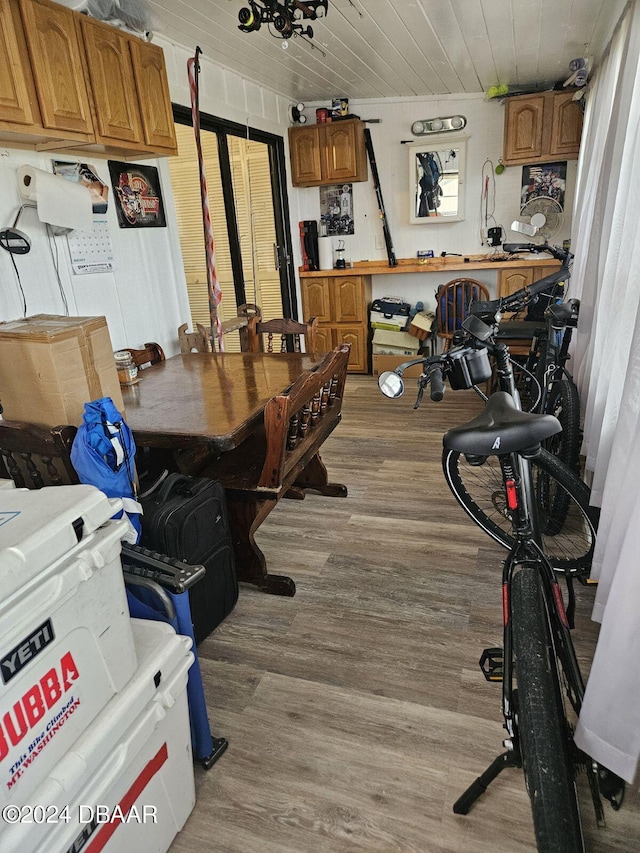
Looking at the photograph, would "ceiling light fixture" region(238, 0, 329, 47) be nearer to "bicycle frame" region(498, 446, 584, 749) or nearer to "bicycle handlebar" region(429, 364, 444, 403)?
"bicycle handlebar" region(429, 364, 444, 403)

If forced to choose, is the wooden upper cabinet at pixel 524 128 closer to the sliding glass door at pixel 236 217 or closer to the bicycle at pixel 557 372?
the sliding glass door at pixel 236 217

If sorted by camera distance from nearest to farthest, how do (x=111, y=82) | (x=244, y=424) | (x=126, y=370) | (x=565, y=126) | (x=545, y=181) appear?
1. (x=244, y=424)
2. (x=111, y=82)
3. (x=126, y=370)
4. (x=565, y=126)
5. (x=545, y=181)

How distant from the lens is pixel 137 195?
324 centimetres

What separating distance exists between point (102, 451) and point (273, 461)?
68 cm

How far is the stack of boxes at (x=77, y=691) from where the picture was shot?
2.91ft

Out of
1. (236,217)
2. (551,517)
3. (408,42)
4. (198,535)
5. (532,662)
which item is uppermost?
(408,42)

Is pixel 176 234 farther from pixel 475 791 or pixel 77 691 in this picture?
pixel 475 791

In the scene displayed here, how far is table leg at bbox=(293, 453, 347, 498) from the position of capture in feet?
10.1

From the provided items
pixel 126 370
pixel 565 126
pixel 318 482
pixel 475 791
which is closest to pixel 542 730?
pixel 475 791

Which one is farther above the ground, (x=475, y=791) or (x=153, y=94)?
(x=153, y=94)

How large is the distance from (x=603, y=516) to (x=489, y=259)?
13.3ft

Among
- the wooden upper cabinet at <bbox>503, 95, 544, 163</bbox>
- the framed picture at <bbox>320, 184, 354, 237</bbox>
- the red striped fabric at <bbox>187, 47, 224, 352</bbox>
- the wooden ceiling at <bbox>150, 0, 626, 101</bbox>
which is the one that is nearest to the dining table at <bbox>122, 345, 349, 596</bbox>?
the red striped fabric at <bbox>187, 47, 224, 352</bbox>

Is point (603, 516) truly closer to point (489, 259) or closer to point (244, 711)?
point (244, 711)

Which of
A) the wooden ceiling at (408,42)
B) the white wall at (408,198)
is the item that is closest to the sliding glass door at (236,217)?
the wooden ceiling at (408,42)
